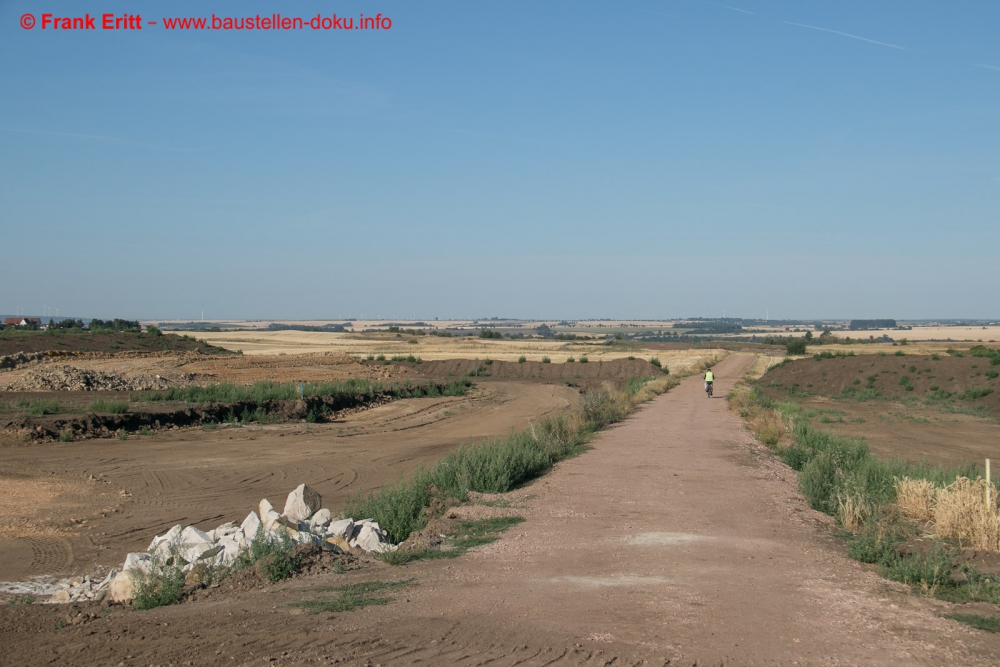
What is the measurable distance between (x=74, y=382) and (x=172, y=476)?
25.0 m

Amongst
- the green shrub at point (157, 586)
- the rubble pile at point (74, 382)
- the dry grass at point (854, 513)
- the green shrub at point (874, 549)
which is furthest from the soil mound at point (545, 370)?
the green shrub at point (157, 586)

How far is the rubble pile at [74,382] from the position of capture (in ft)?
126

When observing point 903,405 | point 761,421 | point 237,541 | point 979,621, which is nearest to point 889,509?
point 979,621

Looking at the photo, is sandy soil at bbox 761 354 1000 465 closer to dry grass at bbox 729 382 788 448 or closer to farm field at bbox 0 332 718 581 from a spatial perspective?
dry grass at bbox 729 382 788 448

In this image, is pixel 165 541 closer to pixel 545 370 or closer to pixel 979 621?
pixel 979 621

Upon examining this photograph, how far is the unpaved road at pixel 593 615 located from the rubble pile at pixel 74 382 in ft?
114

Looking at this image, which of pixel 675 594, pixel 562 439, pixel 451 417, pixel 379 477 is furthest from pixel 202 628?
pixel 451 417

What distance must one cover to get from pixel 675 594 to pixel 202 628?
14.9ft

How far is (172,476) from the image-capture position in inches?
747

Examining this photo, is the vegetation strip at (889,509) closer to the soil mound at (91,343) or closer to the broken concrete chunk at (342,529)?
the broken concrete chunk at (342,529)

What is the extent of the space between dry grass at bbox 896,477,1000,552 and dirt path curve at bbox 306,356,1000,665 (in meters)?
1.40

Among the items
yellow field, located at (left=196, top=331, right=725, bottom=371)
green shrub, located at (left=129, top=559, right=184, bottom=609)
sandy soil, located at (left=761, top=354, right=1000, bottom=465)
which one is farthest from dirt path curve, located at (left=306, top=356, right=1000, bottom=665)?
yellow field, located at (left=196, top=331, right=725, bottom=371)

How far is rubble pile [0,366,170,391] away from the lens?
38375 mm

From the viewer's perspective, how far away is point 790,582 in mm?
8531
